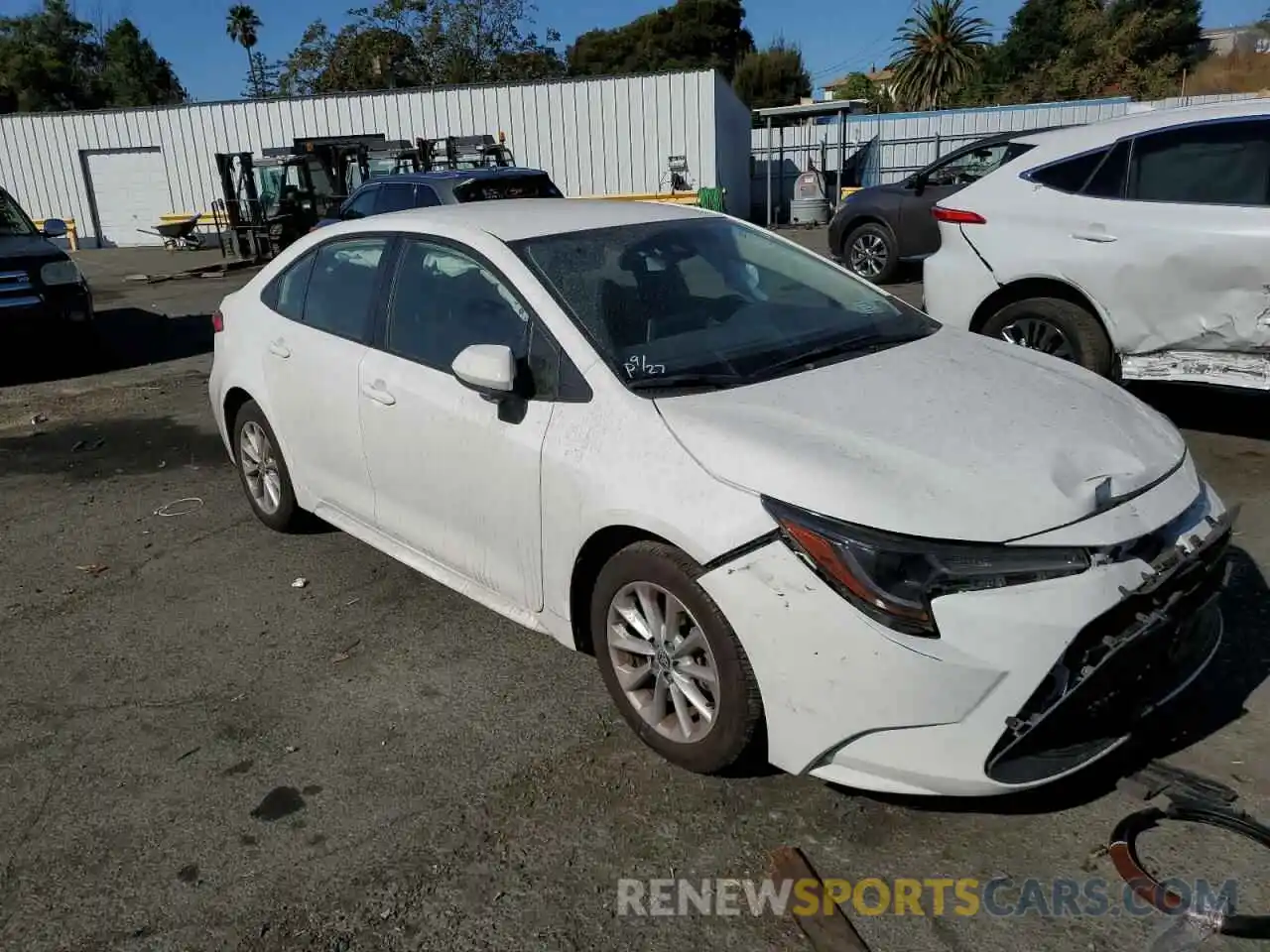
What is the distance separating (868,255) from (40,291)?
9011 millimetres

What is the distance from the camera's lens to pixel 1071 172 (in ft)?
19.1

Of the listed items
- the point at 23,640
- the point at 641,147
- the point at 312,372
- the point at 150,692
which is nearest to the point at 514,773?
the point at 150,692

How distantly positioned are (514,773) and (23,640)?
2444 mm

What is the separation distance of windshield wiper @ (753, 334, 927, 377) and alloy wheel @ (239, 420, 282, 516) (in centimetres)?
267

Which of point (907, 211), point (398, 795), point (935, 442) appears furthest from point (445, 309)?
point (907, 211)

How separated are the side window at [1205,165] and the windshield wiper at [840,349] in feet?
8.81

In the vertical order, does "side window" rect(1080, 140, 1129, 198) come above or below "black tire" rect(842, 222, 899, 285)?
above

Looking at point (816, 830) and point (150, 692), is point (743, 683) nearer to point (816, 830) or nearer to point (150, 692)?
point (816, 830)

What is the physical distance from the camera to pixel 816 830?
2.74 m

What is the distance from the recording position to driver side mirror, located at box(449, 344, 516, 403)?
10.4ft

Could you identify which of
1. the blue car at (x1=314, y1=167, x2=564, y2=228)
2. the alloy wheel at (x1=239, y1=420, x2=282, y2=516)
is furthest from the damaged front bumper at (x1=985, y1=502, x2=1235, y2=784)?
the blue car at (x1=314, y1=167, x2=564, y2=228)

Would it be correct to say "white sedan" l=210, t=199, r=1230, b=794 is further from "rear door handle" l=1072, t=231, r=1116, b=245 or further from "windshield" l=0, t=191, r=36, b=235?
"windshield" l=0, t=191, r=36, b=235

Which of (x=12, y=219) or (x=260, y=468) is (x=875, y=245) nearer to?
(x=260, y=468)

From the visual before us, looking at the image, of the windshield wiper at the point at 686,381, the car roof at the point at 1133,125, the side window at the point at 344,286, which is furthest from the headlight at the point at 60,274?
the car roof at the point at 1133,125
